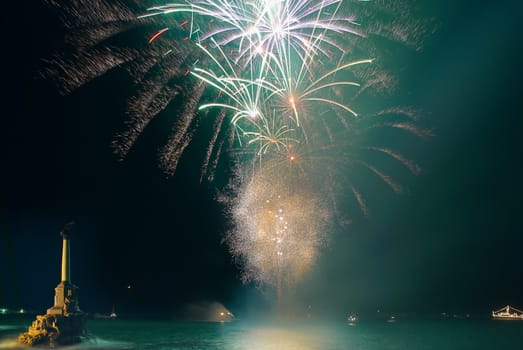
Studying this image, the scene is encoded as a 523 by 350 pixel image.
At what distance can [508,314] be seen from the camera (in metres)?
156

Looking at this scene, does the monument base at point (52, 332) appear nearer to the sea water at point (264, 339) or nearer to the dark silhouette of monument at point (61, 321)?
the dark silhouette of monument at point (61, 321)

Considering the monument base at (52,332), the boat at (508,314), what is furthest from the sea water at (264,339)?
the boat at (508,314)

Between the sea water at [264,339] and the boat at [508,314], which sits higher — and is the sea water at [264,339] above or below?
above

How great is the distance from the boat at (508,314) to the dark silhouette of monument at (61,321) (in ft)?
524

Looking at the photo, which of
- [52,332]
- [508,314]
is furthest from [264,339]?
[508,314]

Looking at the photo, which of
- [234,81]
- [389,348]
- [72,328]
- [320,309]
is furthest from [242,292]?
[234,81]

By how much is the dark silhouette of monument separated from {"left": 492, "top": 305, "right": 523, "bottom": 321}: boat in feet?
524

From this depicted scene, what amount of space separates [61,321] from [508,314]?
6500 inches

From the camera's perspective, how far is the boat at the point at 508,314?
157 meters

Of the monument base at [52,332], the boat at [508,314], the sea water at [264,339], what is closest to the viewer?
the monument base at [52,332]

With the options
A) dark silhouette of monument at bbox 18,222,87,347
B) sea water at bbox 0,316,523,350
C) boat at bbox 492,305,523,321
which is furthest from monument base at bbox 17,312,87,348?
boat at bbox 492,305,523,321

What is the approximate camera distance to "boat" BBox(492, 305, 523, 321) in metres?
157

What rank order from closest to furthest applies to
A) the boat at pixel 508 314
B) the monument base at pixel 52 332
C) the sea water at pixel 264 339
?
the monument base at pixel 52 332, the sea water at pixel 264 339, the boat at pixel 508 314

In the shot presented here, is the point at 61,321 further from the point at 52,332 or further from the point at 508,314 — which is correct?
the point at 508,314
